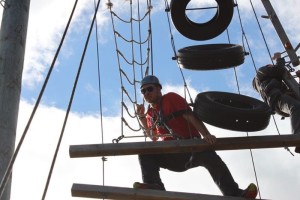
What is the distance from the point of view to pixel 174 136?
4746 millimetres

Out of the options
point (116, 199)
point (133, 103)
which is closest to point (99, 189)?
point (116, 199)

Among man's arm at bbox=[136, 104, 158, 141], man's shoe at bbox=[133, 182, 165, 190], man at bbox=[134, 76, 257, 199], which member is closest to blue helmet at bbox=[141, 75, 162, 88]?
man at bbox=[134, 76, 257, 199]

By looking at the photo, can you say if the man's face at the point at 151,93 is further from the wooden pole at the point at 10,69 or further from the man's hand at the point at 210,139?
the wooden pole at the point at 10,69

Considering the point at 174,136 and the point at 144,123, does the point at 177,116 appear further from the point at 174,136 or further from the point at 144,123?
the point at 144,123

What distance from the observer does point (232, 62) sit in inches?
225

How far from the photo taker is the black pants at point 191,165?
4.48 metres

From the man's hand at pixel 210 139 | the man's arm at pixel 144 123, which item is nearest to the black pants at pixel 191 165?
the man's hand at pixel 210 139

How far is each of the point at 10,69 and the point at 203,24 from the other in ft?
7.00

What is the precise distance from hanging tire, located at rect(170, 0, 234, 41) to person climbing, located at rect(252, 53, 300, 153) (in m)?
0.98

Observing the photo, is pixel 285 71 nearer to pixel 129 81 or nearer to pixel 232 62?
pixel 232 62

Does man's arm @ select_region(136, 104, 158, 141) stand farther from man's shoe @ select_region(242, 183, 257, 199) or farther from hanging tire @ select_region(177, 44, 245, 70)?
man's shoe @ select_region(242, 183, 257, 199)

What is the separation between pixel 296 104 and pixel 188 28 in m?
1.37

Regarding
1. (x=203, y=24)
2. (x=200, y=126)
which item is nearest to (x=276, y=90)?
(x=203, y=24)

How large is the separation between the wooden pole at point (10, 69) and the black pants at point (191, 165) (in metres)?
1.23
